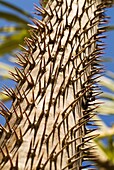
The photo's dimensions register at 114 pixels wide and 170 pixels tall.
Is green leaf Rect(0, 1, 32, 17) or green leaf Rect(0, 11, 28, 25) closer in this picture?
green leaf Rect(0, 11, 28, 25)

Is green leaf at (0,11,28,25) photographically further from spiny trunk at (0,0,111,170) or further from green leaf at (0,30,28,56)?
spiny trunk at (0,0,111,170)

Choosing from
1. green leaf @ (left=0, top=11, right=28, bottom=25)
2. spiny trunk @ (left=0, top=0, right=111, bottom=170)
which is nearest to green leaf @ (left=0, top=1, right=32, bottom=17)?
green leaf @ (left=0, top=11, right=28, bottom=25)

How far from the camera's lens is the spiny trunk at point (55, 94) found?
3.51 ft

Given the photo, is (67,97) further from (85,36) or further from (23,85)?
(85,36)

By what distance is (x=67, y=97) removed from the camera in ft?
3.95

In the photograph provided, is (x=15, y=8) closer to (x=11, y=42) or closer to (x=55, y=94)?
(x=11, y=42)

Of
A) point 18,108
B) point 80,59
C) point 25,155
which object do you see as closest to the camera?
point 25,155

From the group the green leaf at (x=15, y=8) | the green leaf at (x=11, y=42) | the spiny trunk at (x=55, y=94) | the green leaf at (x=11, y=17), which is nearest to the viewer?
the spiny trunk at (x=55, y=94)

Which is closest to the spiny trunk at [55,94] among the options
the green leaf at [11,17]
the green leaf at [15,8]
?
the green leaf at [11,17]

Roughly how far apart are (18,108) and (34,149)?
0.48 feet

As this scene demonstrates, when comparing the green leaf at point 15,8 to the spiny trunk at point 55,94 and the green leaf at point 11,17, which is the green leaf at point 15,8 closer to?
the green leaf at point 11,17

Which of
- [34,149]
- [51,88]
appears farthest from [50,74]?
[34,149]

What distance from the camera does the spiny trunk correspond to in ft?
3.51

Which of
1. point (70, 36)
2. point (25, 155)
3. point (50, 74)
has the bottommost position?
point (25, 155)
